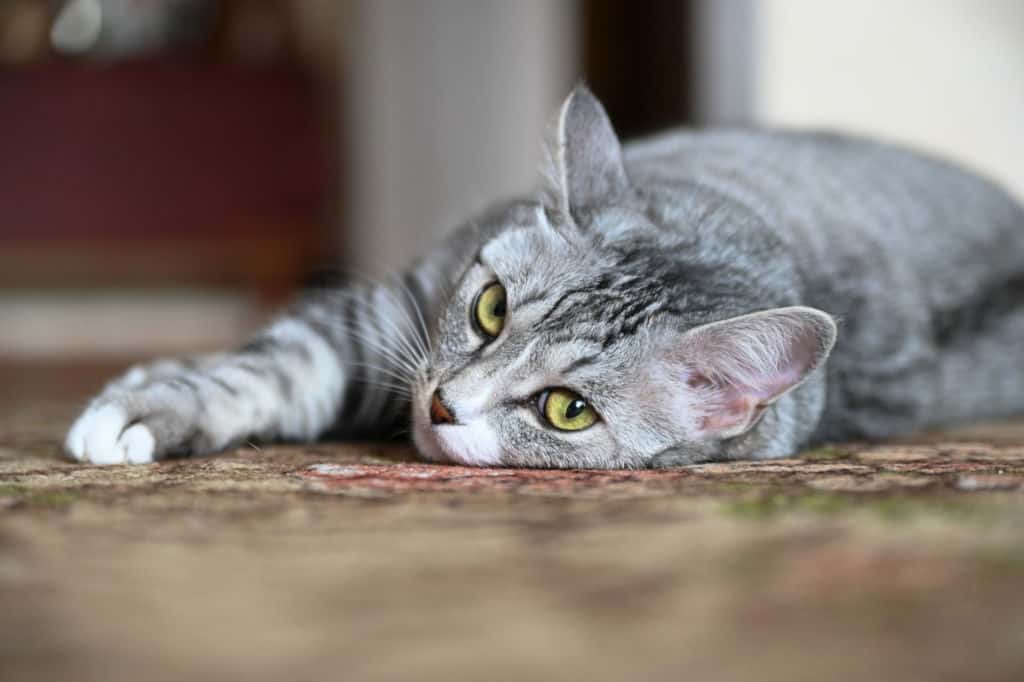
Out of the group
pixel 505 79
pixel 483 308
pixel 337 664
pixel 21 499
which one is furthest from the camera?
pixel 505 79

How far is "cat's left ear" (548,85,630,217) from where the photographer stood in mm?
1378

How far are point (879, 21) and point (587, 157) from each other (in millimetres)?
2390

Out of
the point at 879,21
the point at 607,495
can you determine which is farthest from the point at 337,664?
the point at 879,21

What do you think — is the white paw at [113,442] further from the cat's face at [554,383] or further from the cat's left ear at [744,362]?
the cat's left ear at [744,362]

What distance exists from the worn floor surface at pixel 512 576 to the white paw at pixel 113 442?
8 cm

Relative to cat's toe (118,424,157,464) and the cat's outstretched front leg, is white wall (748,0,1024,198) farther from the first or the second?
cat's toe (118,424,157,464)

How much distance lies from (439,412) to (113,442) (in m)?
0.39

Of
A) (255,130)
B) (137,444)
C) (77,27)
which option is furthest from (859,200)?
(77,27)

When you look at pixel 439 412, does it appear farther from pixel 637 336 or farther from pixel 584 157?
pixel 584 157

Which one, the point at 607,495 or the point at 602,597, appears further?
the point at 607,495

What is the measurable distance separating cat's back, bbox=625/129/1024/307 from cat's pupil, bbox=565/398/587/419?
0.48m

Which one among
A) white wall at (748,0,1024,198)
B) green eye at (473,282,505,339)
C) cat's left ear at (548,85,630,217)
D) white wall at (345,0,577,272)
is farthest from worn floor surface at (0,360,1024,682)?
white wall at (345,0,577,272)

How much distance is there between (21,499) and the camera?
3.28 feet

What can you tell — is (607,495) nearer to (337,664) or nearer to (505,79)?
(337,664)
